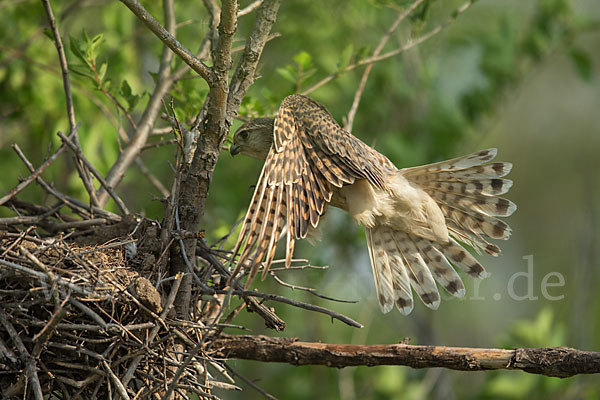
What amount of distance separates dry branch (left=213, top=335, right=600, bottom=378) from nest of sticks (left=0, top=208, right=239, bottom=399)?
0.76ft

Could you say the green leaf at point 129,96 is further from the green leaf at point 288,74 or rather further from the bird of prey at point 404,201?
the green leaf at point 288,74

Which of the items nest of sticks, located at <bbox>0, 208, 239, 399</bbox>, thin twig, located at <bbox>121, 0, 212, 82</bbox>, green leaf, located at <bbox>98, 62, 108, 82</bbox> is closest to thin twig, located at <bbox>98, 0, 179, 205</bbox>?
green leaf, located at <bbox>98, 62, 108, 82</bbox>

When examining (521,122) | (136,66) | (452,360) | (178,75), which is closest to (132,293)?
(452,360)

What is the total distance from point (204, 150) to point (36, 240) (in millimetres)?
1024

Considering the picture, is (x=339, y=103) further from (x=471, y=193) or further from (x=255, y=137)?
(x=471, y=193)

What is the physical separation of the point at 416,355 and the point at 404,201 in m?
1.32

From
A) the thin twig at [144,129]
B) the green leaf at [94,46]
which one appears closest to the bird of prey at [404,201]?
the thin twig at [144,129]

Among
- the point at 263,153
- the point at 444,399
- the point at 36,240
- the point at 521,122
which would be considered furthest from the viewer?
the point at 521,122

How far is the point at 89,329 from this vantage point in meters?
3.07

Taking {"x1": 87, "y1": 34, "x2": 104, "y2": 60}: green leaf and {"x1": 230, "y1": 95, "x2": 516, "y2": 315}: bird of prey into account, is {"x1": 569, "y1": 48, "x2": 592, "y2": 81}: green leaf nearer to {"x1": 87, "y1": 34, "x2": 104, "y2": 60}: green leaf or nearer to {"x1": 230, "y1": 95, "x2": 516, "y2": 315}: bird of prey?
{"x1": 230, "y1": 95, "x2": 516, "y2": 315}: bird of prey

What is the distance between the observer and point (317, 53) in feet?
23.9

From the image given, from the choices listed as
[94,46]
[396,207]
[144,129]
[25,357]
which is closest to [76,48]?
[94,46]

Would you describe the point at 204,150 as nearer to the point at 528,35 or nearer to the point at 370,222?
the point at 370,222

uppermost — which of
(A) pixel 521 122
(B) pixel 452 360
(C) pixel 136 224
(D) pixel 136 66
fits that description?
(A) pixel 521 122
